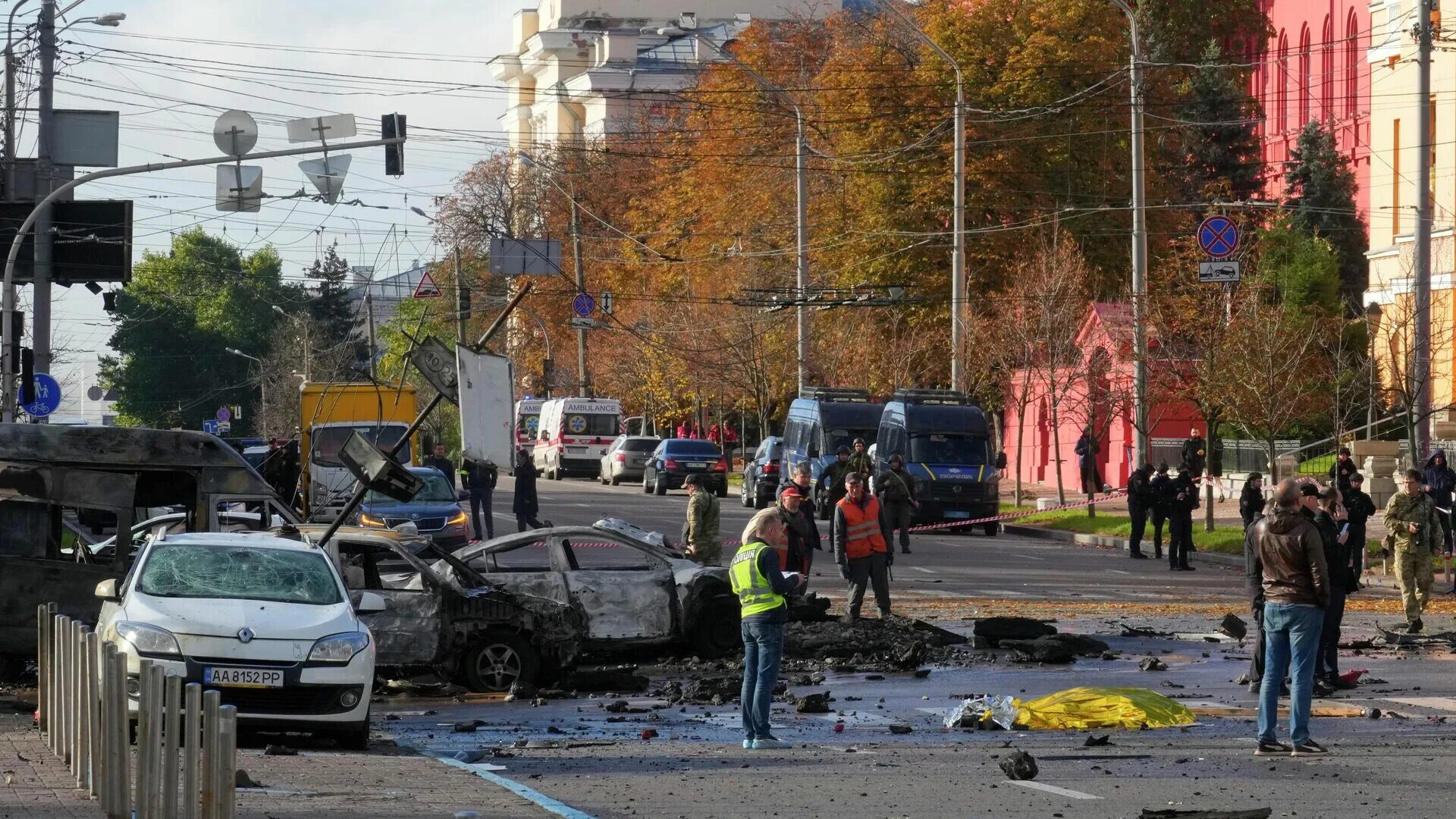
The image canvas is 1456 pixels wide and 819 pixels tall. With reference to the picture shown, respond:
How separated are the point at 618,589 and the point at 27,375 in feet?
52.4

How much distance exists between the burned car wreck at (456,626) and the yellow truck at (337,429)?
1679cm

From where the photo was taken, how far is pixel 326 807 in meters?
10.2

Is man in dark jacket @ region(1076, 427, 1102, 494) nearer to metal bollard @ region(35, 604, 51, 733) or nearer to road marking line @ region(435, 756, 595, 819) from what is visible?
metal bollard @ region(35, 604, 51, 733)

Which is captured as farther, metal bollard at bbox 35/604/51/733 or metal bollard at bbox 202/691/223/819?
metal bollard at bbox 35/604/51/733

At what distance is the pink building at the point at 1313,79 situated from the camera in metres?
74.2

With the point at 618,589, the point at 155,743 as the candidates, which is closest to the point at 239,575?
the point at 618,589

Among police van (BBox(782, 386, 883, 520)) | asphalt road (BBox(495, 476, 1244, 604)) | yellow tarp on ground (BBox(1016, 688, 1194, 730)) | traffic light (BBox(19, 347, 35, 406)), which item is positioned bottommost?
asphalt road (BBox(495, 476, 1244, 604))

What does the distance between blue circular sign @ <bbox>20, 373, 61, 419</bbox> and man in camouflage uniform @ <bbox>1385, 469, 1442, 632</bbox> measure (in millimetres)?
20797

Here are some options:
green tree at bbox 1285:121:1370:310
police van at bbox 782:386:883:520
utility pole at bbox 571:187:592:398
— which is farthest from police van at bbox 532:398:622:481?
green tree at bbox 1285:121:1370:310

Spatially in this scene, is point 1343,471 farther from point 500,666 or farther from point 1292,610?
point 1292,610

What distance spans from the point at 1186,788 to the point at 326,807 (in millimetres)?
4508

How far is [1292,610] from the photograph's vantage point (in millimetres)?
12617

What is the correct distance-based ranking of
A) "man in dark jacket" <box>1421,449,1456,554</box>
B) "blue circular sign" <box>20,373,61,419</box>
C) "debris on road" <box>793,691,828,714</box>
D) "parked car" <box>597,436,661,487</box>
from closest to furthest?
"debris on road" <box>793,691,828,714</box>, "man in dark jacket" <box>1421,449,1456,554</box>, "blue circular sign" <box>20,373,61,419</box>, "parked car" <box>597,436,661,487</box>

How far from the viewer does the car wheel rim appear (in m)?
16.5
